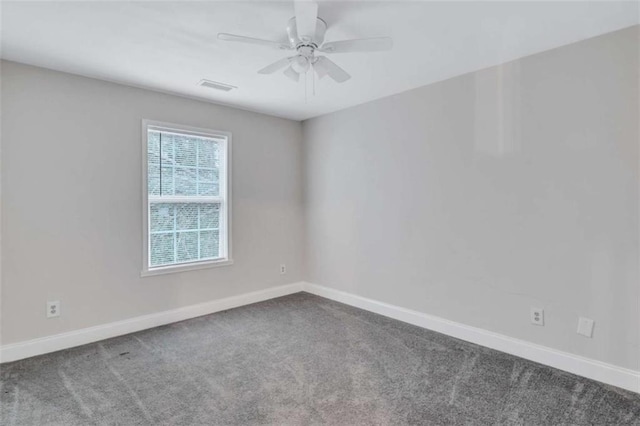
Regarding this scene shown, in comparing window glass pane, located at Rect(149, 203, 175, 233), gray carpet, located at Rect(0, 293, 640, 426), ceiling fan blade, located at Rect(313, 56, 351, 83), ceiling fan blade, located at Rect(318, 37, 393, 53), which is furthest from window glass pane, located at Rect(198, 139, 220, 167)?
ceiling fan blade, located at Rect(318, 37, 393, 53)

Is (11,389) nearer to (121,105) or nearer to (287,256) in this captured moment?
(121,105)

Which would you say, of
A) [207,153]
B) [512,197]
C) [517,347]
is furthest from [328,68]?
[517,347]

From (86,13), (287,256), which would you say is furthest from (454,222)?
(86,13)

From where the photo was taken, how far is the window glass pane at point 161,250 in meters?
3.53

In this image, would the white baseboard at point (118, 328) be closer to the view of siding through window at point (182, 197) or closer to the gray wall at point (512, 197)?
the view of siding through window at point (182, 197)

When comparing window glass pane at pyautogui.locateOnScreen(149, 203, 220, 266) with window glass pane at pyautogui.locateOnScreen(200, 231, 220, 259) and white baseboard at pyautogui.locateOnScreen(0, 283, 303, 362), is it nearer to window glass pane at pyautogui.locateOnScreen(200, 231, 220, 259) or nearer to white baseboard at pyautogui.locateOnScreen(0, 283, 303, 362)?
window glass pane at pyautogui.locateOnScreen(200, 231, 220, 259)

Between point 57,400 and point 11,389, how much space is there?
1.37 ft

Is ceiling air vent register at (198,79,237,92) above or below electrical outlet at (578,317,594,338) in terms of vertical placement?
above

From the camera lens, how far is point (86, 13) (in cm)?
206

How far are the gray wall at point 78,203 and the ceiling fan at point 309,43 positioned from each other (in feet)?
5.94

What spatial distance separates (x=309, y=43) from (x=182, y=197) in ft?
7.63

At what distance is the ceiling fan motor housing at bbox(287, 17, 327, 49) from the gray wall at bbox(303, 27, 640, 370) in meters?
1.56

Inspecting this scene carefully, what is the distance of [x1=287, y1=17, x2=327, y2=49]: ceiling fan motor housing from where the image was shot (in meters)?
2.07

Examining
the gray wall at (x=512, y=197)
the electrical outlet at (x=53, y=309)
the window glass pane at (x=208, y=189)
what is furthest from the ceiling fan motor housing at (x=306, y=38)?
the electrical outlet at (x=53, y=309)
